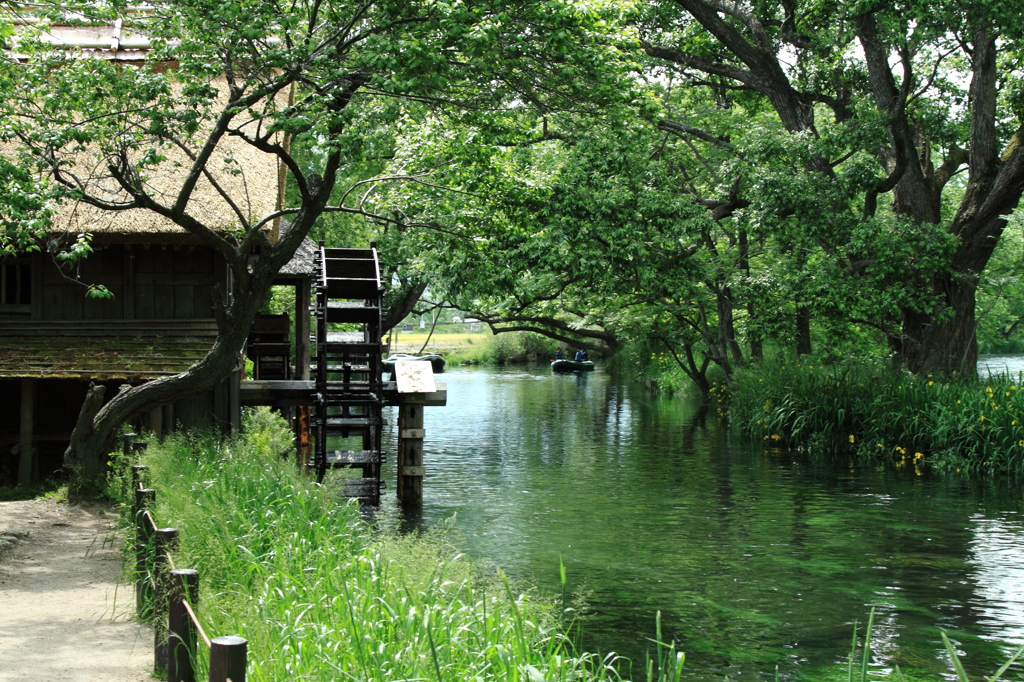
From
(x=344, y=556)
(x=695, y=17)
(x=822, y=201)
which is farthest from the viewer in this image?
(x=695, y=17)

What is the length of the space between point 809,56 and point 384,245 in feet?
43.4

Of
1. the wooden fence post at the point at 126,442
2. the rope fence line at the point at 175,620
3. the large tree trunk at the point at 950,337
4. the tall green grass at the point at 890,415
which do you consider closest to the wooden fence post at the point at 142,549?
the rope fence line at the point at 175,620

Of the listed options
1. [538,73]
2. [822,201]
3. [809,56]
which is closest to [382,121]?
[538,73]

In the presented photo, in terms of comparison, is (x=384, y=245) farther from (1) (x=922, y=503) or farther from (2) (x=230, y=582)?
(2) (x=230, y=582)

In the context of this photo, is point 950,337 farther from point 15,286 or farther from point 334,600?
point 15,286

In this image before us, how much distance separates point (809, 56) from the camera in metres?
18.0

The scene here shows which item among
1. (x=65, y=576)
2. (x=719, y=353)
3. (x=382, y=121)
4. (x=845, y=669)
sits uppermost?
(x=382, y=121)

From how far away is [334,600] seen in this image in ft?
16.0

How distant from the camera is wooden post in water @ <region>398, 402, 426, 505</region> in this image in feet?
45.8

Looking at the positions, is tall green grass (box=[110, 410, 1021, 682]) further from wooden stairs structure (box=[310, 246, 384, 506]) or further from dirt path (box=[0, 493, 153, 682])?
wooden stairs structure (box=[310, 246, 384, 506])

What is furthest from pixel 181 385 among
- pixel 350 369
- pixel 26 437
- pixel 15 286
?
pixel 15 286

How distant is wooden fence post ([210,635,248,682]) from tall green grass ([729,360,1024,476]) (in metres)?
14.5

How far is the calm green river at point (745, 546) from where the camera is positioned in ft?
25.6

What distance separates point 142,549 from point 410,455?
25.2ft
